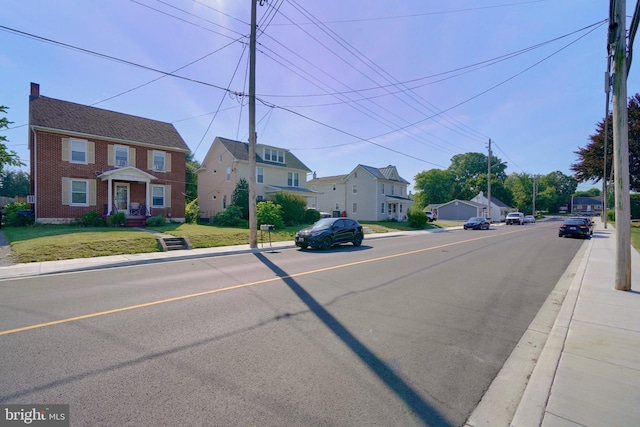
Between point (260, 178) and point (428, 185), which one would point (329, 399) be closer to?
point (260, 178)

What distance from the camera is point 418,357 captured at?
3.91 metres

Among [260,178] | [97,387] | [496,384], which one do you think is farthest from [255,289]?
[260,178]

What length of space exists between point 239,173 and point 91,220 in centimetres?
1233

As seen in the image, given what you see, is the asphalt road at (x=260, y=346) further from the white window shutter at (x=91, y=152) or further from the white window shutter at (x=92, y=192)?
the white window shutter at (x=91, y=152)

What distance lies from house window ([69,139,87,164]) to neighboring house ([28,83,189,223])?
0.05m

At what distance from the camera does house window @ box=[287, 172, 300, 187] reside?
108 ft

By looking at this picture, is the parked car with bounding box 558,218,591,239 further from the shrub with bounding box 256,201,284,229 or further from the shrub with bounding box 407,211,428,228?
the shrub with bounding box 256,201,284,229

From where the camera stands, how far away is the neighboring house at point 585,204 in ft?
335

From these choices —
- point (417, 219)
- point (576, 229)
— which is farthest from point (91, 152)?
point (576, 229)

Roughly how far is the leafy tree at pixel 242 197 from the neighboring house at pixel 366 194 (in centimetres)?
1481

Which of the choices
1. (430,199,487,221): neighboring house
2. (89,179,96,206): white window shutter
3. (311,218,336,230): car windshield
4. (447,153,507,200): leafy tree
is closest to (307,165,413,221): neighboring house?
(430,199,487,221): neighboring house

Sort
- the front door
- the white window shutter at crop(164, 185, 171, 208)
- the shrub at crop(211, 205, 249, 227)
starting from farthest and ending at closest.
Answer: the white window shutter at crop(164, 185, 171, 208) → the shrub at crop(211, 205, 249, 227) → the front door

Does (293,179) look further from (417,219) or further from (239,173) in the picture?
(417,219)

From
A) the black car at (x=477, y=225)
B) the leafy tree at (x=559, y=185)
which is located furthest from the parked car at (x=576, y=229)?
the leafy tree at (x=559, y=185)
